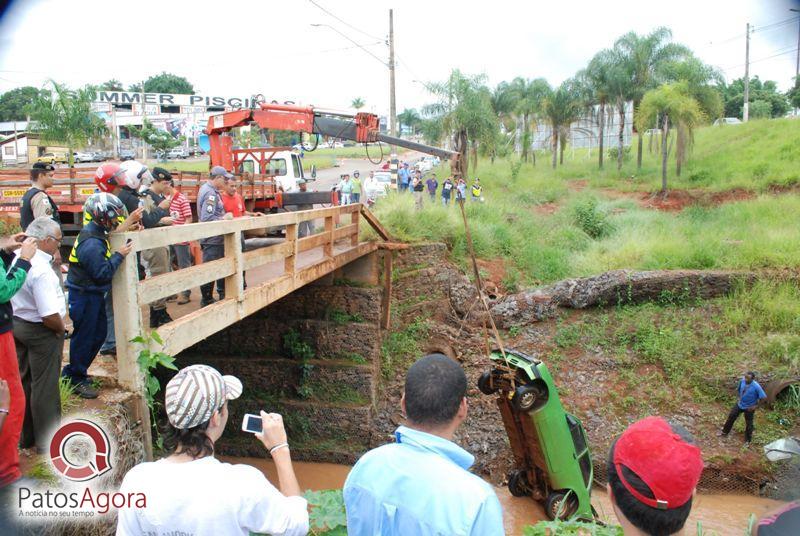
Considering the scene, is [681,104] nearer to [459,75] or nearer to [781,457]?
[459,75]

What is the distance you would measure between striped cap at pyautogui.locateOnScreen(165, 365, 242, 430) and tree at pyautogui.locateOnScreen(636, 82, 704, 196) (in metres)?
22.5

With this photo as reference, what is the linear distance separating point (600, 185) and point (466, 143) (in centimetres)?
647

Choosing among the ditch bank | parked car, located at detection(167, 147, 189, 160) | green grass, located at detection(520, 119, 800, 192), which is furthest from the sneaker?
parked car, located at detection(167, 147, 189, 160)

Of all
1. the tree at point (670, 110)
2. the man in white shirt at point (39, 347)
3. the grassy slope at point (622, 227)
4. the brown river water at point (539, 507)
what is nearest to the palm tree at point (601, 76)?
the tree at point (670, 110)

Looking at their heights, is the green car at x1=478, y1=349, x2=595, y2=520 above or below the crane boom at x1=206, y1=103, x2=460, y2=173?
below

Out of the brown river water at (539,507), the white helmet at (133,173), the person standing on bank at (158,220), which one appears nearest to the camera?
the white helmet at (133,173)

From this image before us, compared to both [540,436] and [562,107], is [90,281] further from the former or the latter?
[562,107]

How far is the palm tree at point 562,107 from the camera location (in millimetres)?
29719

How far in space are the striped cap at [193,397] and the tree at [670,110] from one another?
22473mm

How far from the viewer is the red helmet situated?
4.80 metres

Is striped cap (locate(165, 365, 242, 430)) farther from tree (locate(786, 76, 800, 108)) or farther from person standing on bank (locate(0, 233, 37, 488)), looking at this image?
tree (locate(786, 76, 800, 108))

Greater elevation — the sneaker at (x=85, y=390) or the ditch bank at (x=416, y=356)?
the sneaker at (x=85, y=390)

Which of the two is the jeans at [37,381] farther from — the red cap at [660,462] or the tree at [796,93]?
the tree at [796,93]
